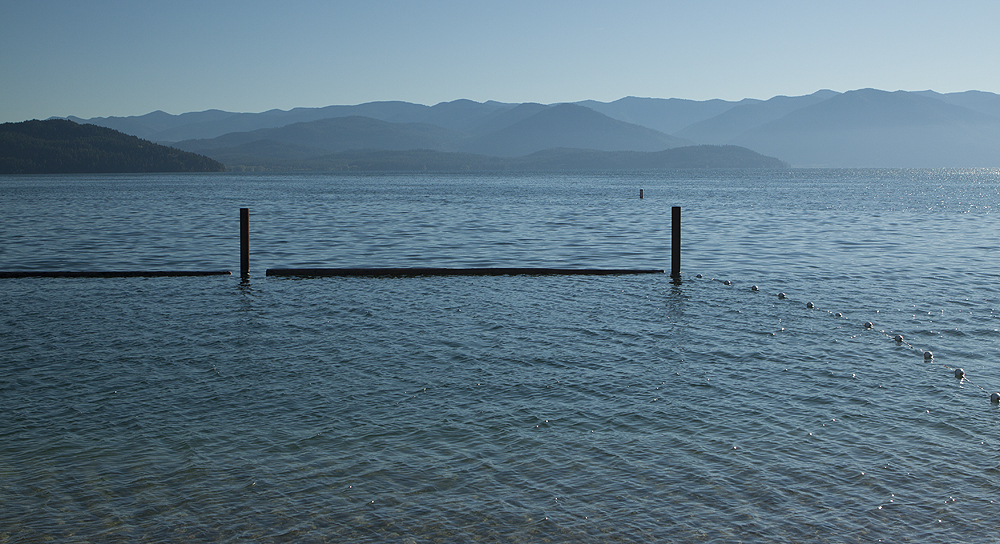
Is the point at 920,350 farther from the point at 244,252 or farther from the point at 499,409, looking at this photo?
the point at 244,252

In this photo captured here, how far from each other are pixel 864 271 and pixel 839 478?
21.0 meters

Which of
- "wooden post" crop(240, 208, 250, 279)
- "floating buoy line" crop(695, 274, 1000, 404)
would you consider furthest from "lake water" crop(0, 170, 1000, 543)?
"wooden post" crop(240, 208, 250, 279)

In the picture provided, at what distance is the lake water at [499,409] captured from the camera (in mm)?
7625

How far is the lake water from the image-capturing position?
762 centimetres

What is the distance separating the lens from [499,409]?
11.0m

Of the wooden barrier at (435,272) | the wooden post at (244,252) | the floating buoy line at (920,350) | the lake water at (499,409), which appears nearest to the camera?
the lake water at (499,409)

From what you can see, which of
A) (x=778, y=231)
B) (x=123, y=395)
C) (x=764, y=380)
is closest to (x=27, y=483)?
(x=123, y=395)

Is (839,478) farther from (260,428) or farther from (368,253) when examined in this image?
(368,253)

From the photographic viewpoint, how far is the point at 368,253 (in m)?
35.8

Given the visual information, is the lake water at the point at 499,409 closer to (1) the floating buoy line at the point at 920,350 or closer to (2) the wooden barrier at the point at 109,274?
(1) the floating buoy line at the point at 920,350

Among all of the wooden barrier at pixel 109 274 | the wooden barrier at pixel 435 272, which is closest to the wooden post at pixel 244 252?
the wooden barrier at pixel 435 272

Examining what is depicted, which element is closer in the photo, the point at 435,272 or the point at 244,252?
the point at 435,272

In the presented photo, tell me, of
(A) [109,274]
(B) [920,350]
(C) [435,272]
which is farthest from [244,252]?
(B) [920,350]

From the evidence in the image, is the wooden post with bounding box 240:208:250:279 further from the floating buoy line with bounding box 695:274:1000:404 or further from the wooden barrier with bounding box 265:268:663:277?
the floating buoy line with bounding box 695:274:1000:404
